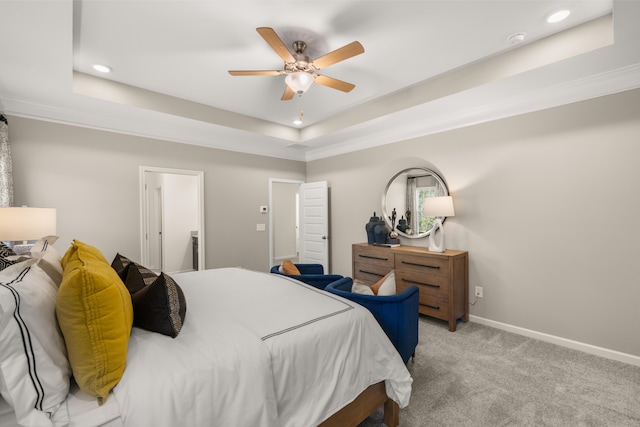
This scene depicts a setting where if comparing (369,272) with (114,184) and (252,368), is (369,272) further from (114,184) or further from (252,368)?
(114,184)

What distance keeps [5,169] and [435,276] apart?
4565 millimetres

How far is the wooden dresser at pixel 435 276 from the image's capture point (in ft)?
10.2

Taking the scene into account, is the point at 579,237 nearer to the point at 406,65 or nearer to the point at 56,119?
the point at 406,65

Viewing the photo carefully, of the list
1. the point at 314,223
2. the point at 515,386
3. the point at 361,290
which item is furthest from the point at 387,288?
the point at 314,223

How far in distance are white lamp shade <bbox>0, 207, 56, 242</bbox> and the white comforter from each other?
1.63 m

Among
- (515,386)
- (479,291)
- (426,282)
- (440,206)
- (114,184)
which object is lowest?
(515,386)

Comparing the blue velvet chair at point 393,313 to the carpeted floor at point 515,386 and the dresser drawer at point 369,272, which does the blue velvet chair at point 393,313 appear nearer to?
the carpeted floor at point 515,386

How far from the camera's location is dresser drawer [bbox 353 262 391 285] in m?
3.79

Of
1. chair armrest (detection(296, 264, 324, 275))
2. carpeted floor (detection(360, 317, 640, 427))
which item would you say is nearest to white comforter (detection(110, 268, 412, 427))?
carpeted floor (detection(360, 317, 640, 427))

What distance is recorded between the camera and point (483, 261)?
10.8 ft

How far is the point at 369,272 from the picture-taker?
3.96 m

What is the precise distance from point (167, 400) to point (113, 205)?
3390 millimetres

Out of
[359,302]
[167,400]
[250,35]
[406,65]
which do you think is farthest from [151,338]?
[406,65]

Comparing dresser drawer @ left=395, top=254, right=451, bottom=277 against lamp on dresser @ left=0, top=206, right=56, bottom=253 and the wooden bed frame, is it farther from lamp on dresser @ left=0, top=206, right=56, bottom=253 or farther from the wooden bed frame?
lamp on dresser @ left=0, top=206, right=56, bottom=253
